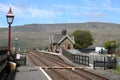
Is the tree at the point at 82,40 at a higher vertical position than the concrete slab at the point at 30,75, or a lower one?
higher

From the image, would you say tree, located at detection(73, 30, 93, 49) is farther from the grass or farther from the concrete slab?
the concrete slab

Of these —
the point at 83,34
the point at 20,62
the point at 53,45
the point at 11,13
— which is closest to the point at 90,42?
the point at 83,34

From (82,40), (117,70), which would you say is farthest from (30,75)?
(82,40)

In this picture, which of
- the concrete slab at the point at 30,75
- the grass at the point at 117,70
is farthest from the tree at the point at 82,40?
the concrete slab at the point at 30,75

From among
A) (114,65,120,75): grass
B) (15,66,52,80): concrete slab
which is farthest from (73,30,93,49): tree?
(15,66,52,80): concrete slab

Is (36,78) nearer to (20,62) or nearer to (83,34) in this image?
(20,62)

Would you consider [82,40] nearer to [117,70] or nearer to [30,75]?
[117,70]

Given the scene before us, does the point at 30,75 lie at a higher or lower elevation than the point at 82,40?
lower

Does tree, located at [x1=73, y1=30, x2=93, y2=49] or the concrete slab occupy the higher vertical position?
tree, located at [x1=73, y1=30, x2=93, y2=49]

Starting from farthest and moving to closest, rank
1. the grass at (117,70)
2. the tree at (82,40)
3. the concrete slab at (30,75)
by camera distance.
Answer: the tree at (82,40) < the grass at (117,70) < the concrete slab at (30,75)

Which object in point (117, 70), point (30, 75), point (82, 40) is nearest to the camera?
point (30, 75)

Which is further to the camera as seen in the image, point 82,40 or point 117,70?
point 82,40

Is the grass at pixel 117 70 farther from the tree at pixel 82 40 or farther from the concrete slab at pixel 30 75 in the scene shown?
the tree at pixel 82 40

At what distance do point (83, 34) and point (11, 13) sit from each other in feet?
437
